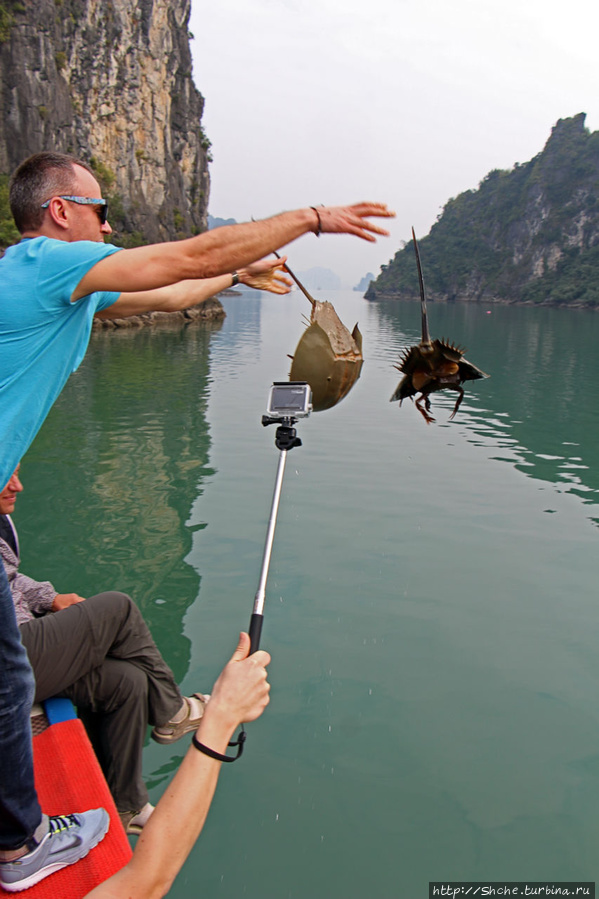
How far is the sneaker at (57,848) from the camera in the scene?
203 cm

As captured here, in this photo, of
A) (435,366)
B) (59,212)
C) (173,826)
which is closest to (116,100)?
(59,212)

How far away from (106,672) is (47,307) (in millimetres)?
1684

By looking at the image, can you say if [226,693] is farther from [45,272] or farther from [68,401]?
[68,401]

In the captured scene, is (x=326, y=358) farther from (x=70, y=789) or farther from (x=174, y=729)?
(x=174, y=729)

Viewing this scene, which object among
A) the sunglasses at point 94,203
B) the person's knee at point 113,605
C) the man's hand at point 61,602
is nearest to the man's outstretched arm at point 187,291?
the sunglasses at point 94,203

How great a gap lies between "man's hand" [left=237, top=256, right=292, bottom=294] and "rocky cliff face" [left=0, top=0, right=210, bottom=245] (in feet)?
143

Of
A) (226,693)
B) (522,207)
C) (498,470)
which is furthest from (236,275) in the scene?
(522,207)

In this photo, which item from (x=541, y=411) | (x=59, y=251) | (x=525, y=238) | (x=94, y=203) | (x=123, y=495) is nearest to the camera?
(x=59, y=251)

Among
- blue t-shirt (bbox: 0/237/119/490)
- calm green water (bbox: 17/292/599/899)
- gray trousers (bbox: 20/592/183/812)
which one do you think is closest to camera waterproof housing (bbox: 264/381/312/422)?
blue t-shirt (bbox: 0/237/119/490)

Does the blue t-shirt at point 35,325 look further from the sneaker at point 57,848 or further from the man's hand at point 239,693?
the sneaker at point 57,848

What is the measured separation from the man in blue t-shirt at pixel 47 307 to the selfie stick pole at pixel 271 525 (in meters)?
0.71

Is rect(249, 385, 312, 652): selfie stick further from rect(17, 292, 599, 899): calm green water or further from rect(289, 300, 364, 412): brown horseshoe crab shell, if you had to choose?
rect(17, 292, 599, 899): calm green water

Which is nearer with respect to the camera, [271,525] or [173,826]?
[173,826]

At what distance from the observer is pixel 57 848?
2086mm
